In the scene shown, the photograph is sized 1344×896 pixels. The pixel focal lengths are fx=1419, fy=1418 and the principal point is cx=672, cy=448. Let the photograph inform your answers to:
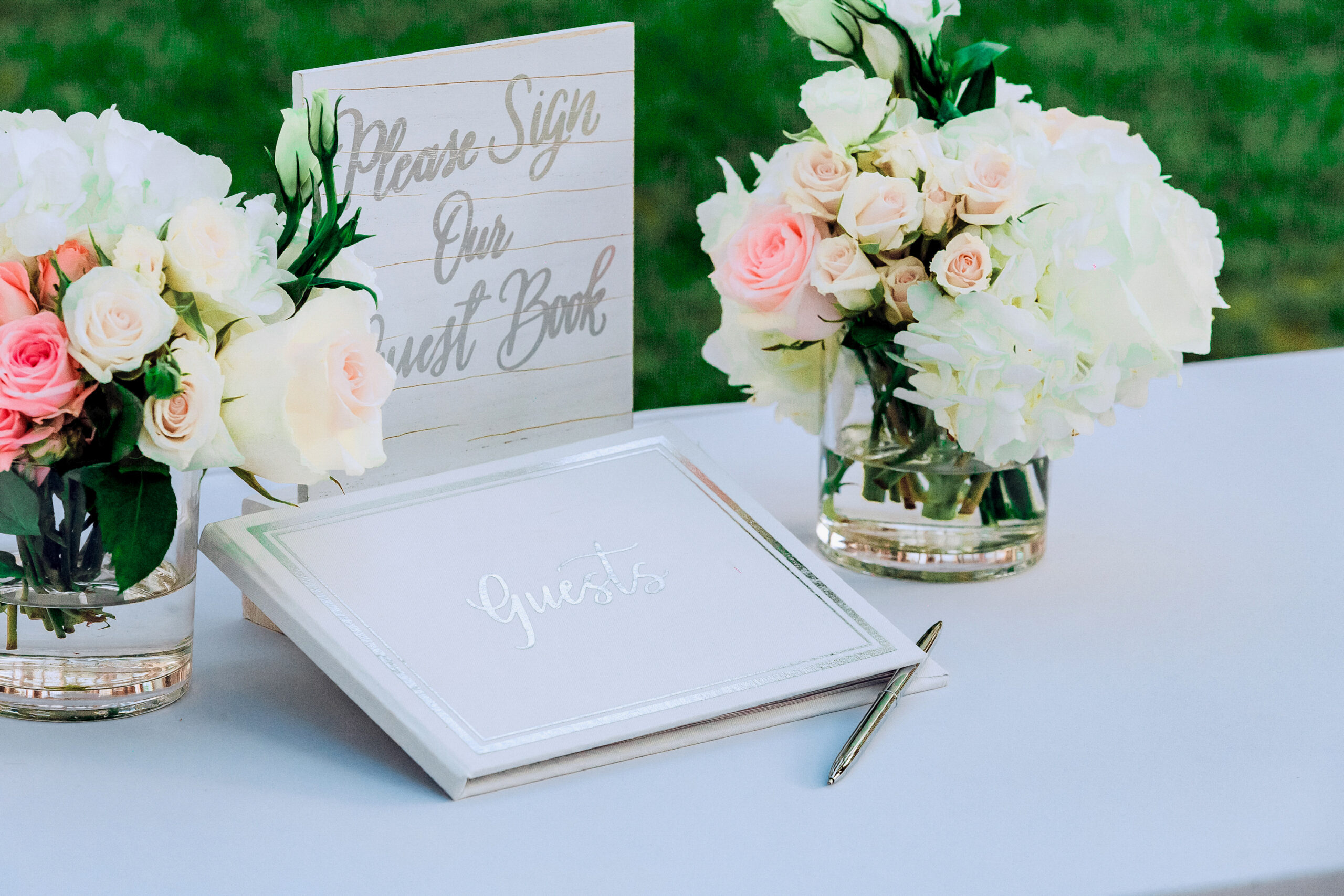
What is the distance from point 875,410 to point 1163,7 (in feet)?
4.07

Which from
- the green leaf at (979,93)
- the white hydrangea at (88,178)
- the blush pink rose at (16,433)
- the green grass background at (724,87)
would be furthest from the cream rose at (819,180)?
the green grass background at (724,87)

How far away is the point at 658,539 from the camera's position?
0.82 meters

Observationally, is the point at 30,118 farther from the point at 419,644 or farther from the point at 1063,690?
the point at 1063,690

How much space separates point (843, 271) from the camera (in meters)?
0.85

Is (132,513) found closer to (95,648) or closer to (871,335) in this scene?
(95,648)

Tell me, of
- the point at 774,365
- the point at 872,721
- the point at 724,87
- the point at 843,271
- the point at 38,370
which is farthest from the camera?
the point at 724,87

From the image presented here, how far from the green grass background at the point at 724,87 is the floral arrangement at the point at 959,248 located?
2.59 feet

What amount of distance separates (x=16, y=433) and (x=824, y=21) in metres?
0.54

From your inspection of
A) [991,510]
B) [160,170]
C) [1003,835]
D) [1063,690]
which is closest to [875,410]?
[991,510]

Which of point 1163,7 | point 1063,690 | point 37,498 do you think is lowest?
point 1063,690

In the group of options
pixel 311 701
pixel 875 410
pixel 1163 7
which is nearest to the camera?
pixel 311 701

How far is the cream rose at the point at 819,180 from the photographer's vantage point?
848 mm

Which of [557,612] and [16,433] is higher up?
[16,433]

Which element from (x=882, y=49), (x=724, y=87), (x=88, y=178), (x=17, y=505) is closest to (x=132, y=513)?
(x=17, y=505)
